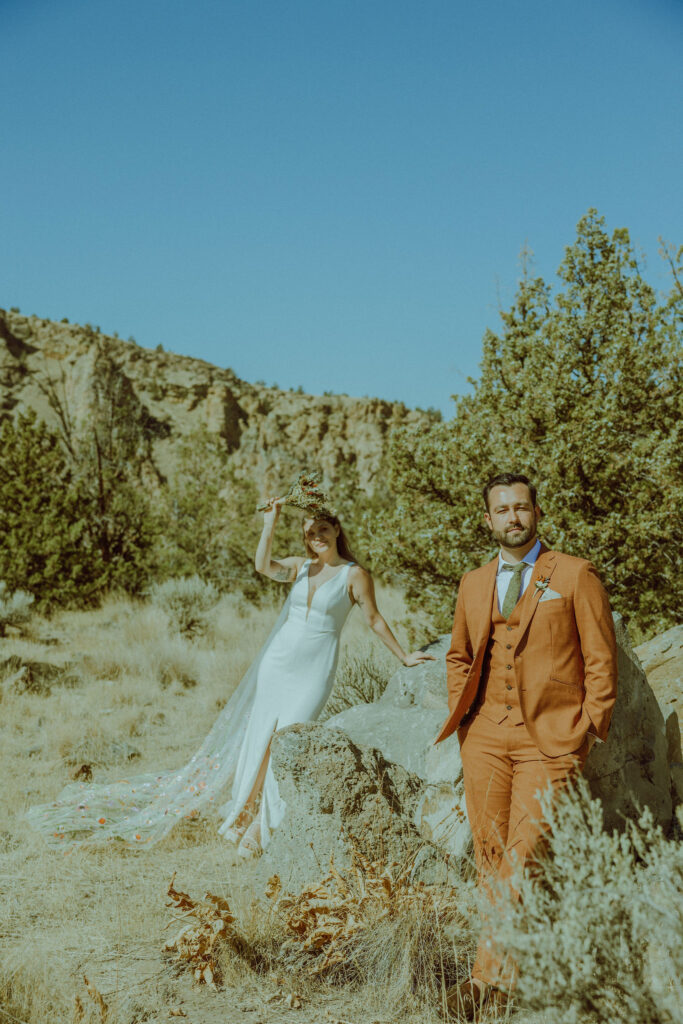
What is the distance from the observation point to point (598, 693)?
3023mm

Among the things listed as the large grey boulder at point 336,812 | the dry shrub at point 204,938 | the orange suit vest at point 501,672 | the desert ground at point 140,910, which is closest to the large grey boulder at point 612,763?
the large grey boulder at point 336,812

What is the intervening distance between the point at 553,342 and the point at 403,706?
457 cm

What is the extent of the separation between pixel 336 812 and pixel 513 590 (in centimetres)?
Answer: 125

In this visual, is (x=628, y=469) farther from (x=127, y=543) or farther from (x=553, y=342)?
(x=127, y=543)

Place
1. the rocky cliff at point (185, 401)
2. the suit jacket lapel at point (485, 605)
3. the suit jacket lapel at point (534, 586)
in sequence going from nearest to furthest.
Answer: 1. the suit jacket lapel at point (534, 586)
2. the suit jacket lapel at point (485, 605)
3. the rocky cliff at point (185, 401)

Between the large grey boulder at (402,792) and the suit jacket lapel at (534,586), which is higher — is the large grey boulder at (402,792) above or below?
below

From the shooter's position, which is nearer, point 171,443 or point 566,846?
point 566,846

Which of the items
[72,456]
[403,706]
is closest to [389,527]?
[403,706]

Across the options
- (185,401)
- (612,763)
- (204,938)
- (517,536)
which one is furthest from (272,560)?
(185,401)

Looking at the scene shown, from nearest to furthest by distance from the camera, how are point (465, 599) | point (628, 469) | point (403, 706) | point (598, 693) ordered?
point (598, 693) → point (465, 599) → point (403, 706) → point (628, 469)

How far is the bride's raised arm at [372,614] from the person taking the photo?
15.9 ft

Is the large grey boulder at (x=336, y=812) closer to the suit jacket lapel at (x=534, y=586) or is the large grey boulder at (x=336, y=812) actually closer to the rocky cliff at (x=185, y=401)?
the suit jacket lapel at (x=534, y=586)

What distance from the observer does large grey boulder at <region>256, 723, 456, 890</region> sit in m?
3.52

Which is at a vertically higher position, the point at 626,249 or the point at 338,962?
the point at 626,249
